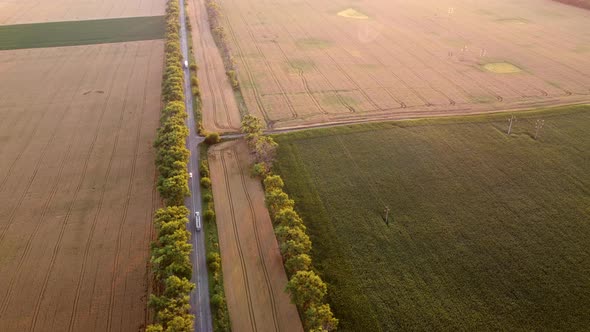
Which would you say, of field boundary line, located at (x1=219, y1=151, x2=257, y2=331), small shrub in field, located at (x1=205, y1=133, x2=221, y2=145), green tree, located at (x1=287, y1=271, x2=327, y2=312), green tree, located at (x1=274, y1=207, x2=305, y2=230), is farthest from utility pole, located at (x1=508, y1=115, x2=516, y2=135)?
small shrub in field, located at (x1=205, y1=133, x2=221, y2=145)

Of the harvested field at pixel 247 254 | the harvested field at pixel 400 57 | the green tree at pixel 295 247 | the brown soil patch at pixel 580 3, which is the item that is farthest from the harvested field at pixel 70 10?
the brown soil patch at pixel 580 3

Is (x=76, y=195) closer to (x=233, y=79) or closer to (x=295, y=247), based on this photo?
(x=295, y=247)

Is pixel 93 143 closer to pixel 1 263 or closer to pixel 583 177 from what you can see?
pixel 1 263

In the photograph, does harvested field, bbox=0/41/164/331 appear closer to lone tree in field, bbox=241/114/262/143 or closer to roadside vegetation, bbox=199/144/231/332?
roadside vegetation, bbox=199/144/231/332

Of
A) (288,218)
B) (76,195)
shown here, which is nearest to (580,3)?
(288,218)

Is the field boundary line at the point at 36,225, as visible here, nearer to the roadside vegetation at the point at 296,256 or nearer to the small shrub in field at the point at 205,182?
the small shrub in field at the point at 205,182

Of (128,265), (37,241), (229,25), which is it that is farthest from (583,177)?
(229,25)
